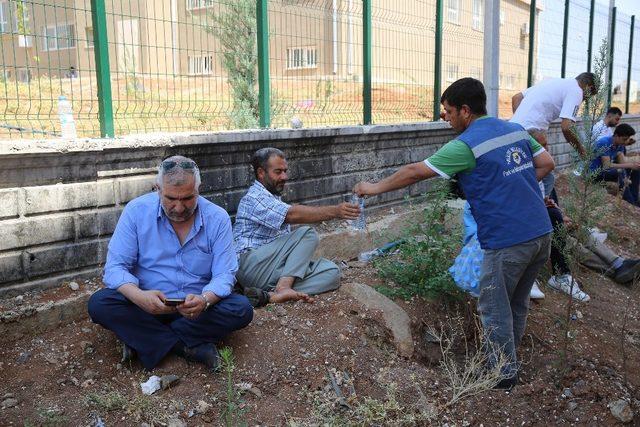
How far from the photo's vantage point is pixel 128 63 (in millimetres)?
4543

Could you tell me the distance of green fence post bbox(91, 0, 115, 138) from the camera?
4.12 metres

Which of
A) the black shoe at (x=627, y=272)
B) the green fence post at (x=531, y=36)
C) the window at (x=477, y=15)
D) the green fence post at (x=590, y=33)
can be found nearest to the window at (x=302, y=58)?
the window at (x=477, y=15)

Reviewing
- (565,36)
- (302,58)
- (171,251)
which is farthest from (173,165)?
(565,36)

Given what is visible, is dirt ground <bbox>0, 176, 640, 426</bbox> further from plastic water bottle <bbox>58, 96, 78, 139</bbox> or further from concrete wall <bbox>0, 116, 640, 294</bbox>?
plastic water bottle <bbox>58, 96, 78, 139</bbox>

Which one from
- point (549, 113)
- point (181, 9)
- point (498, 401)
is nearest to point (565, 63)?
point (549, 113)

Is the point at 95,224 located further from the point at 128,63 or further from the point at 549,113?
the point at 549,113

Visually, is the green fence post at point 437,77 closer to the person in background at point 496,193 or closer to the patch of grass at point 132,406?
the person in background at point 496,193

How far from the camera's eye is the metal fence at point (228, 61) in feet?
13.2

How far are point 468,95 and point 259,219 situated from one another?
173 cm

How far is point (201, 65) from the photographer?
196 inches

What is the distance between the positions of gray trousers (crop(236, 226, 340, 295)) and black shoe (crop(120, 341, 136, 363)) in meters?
1.12

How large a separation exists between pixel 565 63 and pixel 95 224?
10.1m

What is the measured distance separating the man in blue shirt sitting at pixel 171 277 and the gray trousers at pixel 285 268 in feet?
2.59

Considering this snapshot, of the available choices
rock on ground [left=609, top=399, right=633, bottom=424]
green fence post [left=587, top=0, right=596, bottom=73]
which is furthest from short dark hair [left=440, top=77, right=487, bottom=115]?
green fence post [left=587, top=0, right=596, bottom=73]
